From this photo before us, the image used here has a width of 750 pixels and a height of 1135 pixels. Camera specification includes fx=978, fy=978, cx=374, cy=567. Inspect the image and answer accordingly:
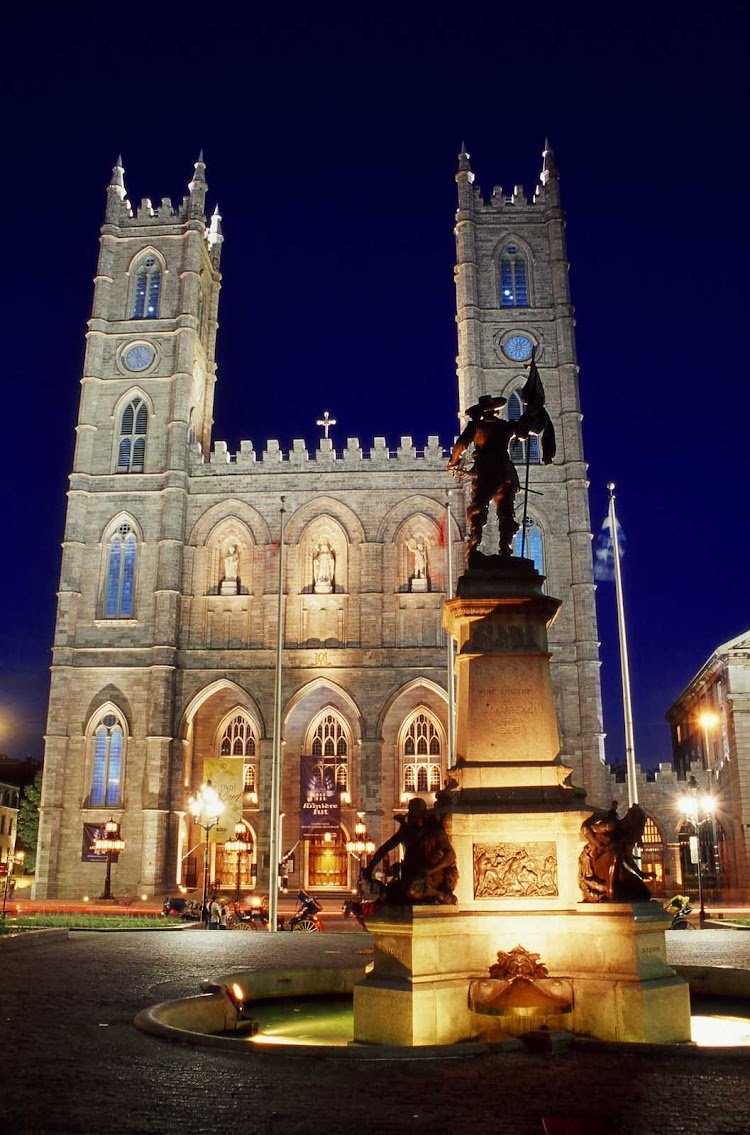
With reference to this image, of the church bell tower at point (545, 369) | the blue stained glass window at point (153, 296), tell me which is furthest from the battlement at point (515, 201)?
the blue stained glass window at point (153, 296)

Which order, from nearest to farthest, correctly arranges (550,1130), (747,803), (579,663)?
(550,1130)
(747,803)
(579,663)

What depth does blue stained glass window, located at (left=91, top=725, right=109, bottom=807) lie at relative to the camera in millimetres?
38781

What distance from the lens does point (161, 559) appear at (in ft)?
132

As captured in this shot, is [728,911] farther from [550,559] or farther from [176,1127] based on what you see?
[176,1127]

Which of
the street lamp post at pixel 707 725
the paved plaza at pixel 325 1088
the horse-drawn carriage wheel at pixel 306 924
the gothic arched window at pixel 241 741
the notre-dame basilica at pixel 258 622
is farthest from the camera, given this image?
the gothic arched window at pixel 241 741

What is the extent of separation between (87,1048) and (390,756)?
105ft

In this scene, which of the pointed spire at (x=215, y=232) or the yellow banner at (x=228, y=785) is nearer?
the yellow banner at (x=228, y=785)

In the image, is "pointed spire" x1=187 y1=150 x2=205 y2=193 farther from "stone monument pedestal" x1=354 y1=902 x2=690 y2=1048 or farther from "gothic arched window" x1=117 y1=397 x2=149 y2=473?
"stone monument pedestal" x1=354 y1=902 x2=690 y2=1048

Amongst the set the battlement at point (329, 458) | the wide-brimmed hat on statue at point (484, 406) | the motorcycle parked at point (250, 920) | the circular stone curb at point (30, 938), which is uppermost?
the battlement at point (329, 458)

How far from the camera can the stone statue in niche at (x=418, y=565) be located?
4031 cm

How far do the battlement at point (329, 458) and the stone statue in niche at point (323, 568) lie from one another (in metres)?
3.47

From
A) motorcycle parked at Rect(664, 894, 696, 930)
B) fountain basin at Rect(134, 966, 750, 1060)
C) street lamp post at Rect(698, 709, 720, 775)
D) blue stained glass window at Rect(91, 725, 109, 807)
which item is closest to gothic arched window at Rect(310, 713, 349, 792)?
blue stained glass window at Rect(91, 725, 109, 807)

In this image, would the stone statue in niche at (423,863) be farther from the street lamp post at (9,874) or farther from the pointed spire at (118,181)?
the pointed spire at (118,181)

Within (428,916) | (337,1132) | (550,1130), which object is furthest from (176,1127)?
(428,916)
